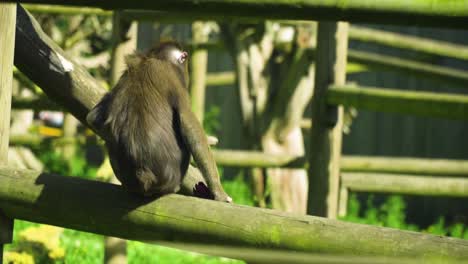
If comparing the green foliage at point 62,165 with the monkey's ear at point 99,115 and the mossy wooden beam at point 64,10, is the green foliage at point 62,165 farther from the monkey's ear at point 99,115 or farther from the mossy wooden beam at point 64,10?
the monkey's ear at point 99,115

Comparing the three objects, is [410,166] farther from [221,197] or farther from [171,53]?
[221,197]

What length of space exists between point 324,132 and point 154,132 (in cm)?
185

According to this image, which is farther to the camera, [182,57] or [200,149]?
[182,57]

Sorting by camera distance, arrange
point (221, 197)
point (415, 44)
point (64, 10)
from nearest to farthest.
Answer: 1. point (221, 197)
2. point (64, 10)
3. point (415, 44)

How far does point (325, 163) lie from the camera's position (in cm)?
497

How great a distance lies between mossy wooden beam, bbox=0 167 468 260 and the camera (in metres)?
2.18

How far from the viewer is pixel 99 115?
351 centimetres

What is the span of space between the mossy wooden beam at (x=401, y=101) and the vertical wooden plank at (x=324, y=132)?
97 mm

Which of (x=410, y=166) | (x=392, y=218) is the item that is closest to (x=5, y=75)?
(x=410, y=166)

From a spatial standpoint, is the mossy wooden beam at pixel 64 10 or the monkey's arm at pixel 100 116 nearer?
the monkey's arm at pixel 100 116

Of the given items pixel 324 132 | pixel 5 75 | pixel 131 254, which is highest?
pixel 5 75

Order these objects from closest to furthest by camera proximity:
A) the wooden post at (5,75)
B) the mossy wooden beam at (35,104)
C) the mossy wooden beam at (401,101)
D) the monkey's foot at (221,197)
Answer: the wooden post at (5,75)
the monkey's foot at (221,197)
the mossy wooden beam at (401,101)
the mossy wooden beam at (35,104)

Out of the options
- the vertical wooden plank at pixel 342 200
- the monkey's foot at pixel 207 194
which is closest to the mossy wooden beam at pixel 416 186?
the vertical wooden plank at pixel 342 200

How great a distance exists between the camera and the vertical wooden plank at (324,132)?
16.2ft
